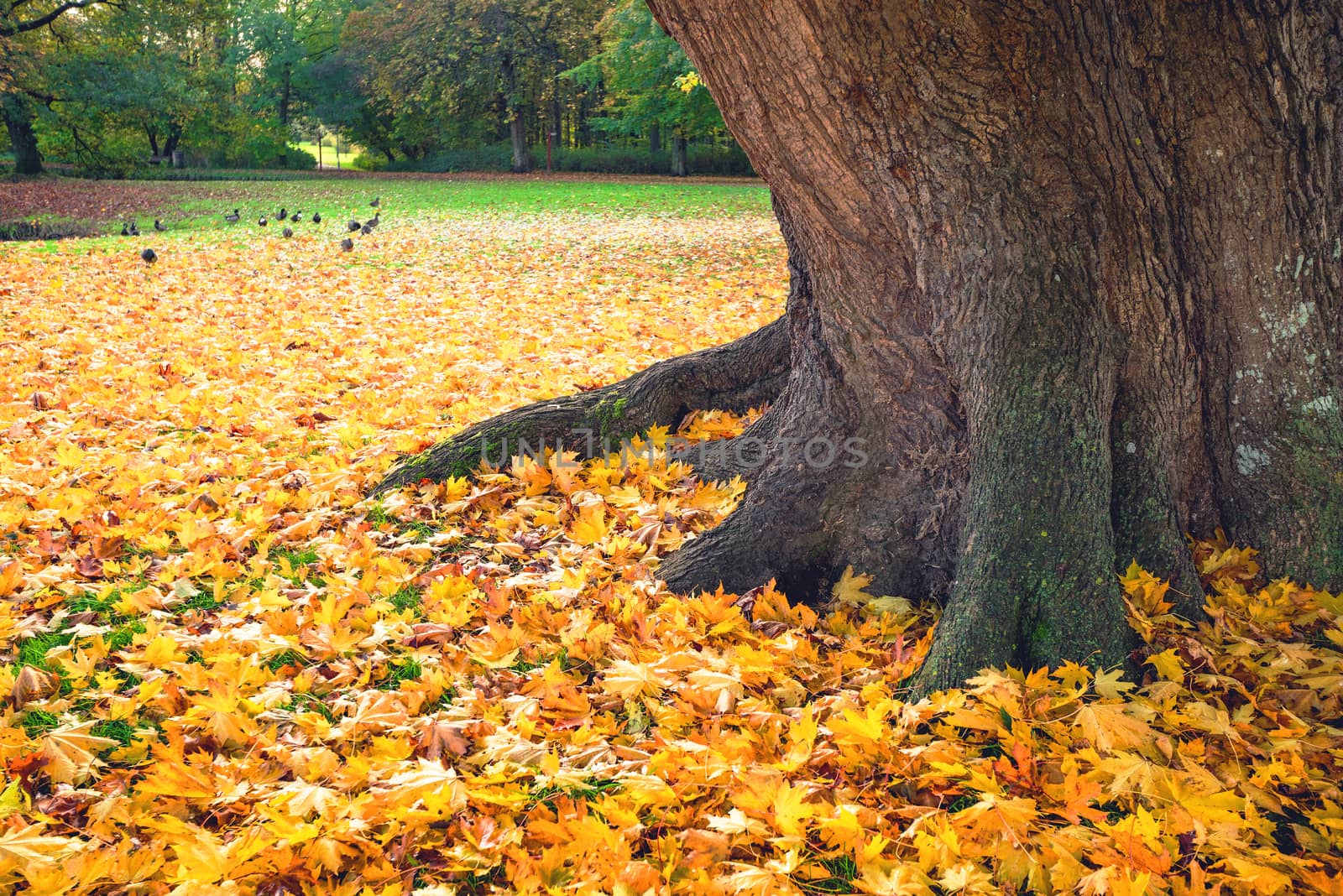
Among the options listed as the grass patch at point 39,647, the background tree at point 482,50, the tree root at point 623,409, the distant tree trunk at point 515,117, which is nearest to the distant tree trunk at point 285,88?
the background tree at point 482,50

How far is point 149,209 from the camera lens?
71.3 feet

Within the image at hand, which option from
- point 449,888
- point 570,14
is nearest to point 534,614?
point 449,888

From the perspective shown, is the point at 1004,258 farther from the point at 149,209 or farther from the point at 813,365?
the point at 149,209

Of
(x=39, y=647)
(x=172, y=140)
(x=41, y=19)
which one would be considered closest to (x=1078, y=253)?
(x=39, y=647)

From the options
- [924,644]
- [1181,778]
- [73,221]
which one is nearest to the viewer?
[1181,778]

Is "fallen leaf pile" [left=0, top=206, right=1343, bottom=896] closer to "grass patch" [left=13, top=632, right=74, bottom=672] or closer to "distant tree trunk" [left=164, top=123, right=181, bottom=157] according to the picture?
"grass patch" [left=13, top=632, right=74, bottom=672]

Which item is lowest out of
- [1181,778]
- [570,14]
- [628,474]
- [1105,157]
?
[1181,778]

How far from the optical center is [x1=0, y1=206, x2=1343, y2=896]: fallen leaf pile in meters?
2.04

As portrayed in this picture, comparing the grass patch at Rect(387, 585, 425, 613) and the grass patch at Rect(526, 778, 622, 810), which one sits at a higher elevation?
the grass patch at Rect(387, 585, 425, 613)

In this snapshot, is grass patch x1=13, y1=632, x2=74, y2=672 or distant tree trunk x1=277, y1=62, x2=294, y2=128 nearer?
grass patch x1=13, y1=632, x2=74, y2=672

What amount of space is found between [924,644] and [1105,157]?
161 cm

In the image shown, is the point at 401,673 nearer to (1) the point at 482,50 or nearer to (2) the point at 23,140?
(2) the point at 23,140

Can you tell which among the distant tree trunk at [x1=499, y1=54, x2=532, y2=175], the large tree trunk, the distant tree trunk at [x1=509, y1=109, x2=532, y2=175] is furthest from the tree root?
the distant tree trunk at [x1=509, y1=109, x2=532, y2=175]

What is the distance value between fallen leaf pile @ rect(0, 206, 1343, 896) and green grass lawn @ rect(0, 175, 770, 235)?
52.4ft
